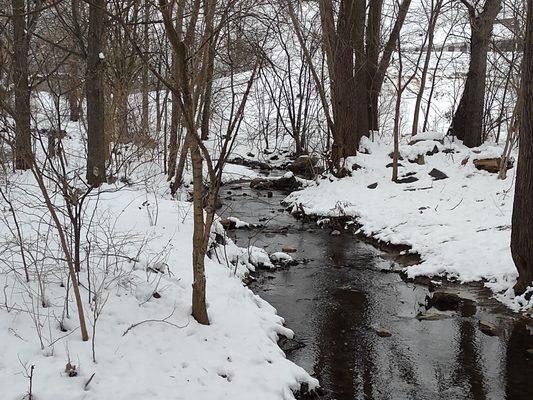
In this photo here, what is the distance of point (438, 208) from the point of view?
1102 centimetres

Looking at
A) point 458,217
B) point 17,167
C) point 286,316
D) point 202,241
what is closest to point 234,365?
point 202,241

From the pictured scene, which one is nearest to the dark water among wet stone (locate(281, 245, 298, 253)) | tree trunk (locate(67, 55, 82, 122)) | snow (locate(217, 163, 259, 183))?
wet stone (locate(281, 245, 298, 253))

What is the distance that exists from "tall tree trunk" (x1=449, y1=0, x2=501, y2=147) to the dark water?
7.04m

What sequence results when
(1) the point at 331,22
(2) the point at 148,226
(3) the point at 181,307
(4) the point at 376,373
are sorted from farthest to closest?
(1) the point at 331,22 < (2) the point at 148,226 < (4) the point at 376,373 < (3) the point at 181,307

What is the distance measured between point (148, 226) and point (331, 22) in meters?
9.40

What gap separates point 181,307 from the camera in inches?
193

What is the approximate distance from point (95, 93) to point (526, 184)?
7.61m

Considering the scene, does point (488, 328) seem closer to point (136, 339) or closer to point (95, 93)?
point (136, 339)

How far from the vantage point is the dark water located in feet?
16.6

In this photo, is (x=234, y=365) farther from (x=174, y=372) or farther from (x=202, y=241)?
(x=202, y=241)

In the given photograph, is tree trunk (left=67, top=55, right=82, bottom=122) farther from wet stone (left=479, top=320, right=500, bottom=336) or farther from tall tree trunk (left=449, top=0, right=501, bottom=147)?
tall tree trunk (left=449, top=0, right=501, bottom=147)

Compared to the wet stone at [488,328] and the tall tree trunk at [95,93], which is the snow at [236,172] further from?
the wet stone at [488,328]

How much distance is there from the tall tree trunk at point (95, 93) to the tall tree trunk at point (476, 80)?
9.83 m

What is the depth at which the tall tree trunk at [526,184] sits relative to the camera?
629 cm
